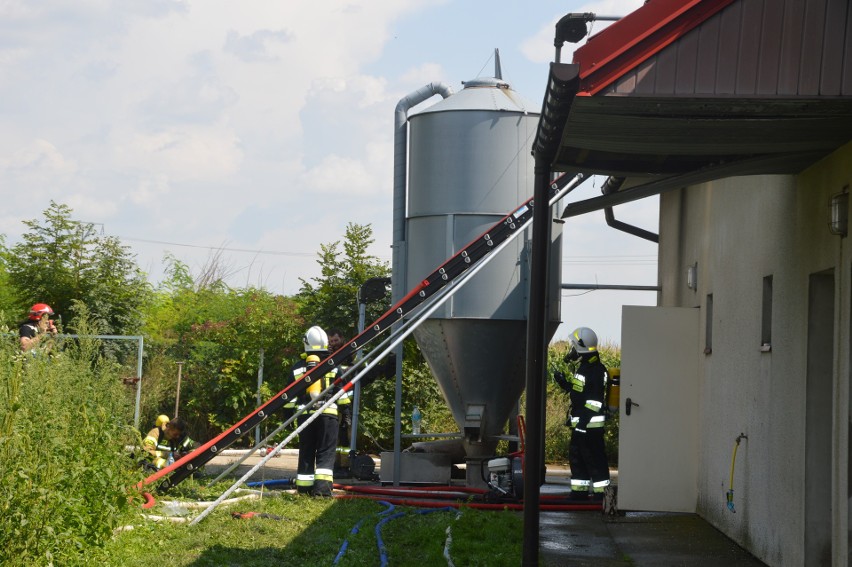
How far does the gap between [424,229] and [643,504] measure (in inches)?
165

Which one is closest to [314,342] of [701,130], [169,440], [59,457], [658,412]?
[169,440]

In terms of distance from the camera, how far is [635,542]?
9570 millimetres

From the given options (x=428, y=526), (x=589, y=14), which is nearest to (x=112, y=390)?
(x=428, y=526)

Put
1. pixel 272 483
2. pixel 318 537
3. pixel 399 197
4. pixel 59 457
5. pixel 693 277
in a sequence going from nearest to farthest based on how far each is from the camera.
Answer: pixel 59 457 < pixel 318 537 < pixel 693 277 < pixel 272 483 < pixel 399 197

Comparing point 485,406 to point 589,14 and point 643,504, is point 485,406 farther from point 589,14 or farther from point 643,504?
point 589,14

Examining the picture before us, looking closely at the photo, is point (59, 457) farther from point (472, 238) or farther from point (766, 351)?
point (472, 238)

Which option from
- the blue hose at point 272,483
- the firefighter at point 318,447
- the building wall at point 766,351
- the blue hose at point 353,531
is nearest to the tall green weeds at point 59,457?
the blue hose at point 353,531

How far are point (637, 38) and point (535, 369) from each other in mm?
2868

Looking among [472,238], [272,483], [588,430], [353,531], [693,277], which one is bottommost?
[272,483]

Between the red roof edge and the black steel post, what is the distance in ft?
5.62

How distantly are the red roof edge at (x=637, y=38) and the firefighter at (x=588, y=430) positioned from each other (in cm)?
652

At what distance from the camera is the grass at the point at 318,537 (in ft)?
26.3

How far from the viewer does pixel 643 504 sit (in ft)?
35.9

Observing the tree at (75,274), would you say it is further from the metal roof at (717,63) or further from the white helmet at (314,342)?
the metal roof at (717,63)
